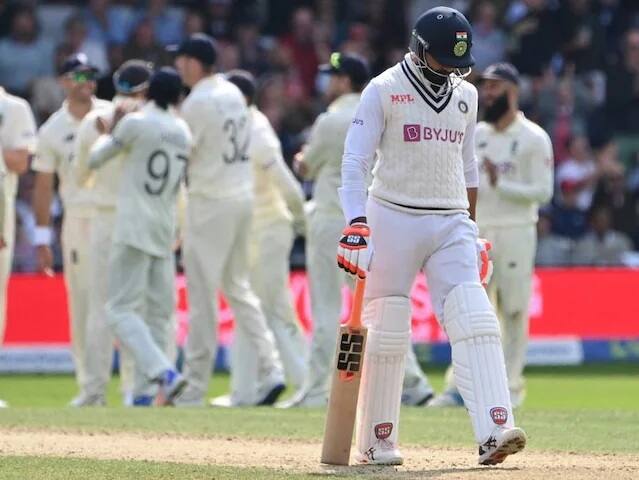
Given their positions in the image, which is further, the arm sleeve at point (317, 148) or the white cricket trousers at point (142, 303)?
the arm sleeve at point (317, 148)

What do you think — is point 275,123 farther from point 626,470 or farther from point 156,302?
point 626,470

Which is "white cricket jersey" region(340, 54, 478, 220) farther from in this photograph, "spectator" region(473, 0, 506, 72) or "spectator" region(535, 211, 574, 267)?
"spectator" region(473, 0, 506, 72)

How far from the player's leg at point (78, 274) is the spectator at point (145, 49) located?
7516mm

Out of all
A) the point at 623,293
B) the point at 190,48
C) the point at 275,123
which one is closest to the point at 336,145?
the point at 190,48

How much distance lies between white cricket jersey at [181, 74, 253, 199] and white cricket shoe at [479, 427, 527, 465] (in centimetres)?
516

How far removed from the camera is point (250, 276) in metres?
14.1

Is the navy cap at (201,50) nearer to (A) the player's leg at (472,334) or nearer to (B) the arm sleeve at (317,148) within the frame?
(B) the arm sleeve at (317,148)

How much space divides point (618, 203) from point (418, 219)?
12.6m

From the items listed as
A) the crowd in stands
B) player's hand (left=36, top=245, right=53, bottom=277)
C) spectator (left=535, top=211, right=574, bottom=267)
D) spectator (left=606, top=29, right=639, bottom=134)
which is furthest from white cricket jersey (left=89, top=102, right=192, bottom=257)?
spectator (left=606, top=29, right=639, bottom=134)

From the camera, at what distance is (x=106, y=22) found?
21.8 m

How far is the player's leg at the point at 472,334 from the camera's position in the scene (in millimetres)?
7723

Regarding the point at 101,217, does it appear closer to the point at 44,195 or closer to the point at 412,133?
the point at 44,195

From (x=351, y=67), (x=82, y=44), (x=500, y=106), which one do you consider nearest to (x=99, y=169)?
(x=351, y=67)

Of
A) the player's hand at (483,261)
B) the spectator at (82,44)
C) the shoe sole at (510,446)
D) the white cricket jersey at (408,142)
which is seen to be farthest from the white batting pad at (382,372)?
the spectator at (82,44)
